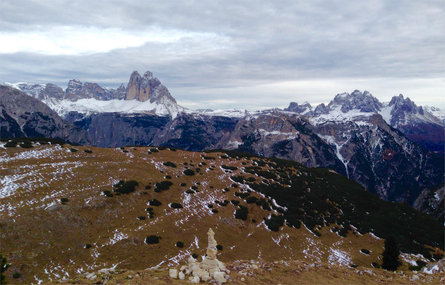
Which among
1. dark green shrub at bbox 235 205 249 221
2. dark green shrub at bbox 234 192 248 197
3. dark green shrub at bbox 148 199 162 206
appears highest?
dark green shrub at bbox 148 199 162 206

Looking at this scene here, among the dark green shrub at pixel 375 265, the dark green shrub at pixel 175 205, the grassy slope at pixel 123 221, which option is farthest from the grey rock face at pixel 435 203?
the dark green shrub at pixel 175 205

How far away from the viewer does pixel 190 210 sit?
61562 millimetres

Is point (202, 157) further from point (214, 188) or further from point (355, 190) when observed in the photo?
point (355, 190)

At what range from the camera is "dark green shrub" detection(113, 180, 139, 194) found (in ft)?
200

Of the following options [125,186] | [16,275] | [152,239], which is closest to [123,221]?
[152,239]

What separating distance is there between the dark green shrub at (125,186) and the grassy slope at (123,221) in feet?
3.88

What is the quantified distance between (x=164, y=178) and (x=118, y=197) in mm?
15940

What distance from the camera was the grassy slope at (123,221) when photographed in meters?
41.3

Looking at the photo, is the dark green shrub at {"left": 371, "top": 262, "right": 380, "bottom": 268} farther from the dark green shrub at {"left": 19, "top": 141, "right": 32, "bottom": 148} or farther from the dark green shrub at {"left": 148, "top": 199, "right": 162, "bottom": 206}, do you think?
the dark green shrub at {"left": 19, "top": 141, "right": 32, "bottom": 148}

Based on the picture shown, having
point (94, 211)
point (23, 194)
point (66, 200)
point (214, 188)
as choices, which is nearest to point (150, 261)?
point (94, 211)

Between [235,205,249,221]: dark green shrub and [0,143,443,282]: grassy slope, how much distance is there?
1.02 m

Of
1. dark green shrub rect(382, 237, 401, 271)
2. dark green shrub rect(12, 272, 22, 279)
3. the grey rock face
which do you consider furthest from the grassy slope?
the grey rock face

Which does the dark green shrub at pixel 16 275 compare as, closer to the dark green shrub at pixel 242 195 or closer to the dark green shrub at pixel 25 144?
the dark green shrub at pixel 242 195

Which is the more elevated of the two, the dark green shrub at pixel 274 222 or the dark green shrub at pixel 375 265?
the dark green shrub at pixel 274 222
